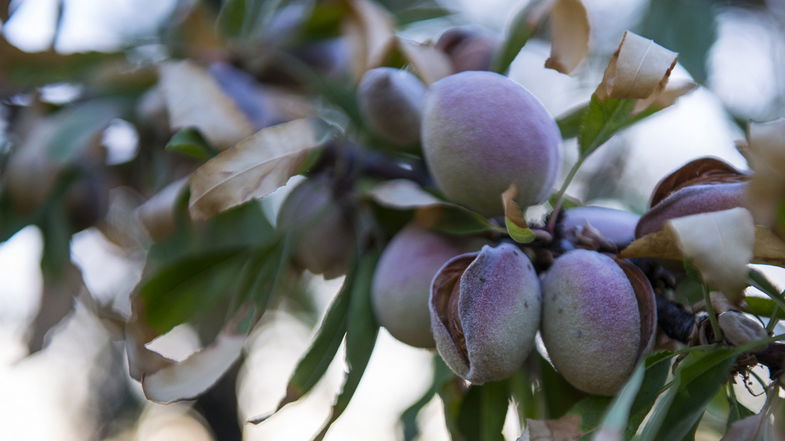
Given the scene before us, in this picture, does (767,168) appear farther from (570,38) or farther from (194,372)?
(194,372)

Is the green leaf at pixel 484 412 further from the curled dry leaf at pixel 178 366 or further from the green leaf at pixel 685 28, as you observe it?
the green leaf at pixel 685 28

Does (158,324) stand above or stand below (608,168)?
above

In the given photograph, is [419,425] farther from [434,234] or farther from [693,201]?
[693,201]

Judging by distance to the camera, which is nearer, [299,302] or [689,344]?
[689,344]

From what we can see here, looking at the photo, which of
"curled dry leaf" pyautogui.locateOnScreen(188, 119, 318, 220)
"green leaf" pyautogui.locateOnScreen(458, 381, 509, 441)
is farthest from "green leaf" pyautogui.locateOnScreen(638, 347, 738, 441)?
"curled dry leaf" pyautogui.locateOnScreen(188, 119, 318, 220)

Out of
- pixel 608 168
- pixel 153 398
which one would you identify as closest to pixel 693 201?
pixel 153 398
